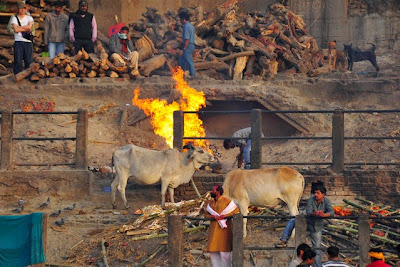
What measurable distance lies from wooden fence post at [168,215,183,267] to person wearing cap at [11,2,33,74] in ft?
38.3

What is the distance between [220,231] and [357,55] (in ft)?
47.7

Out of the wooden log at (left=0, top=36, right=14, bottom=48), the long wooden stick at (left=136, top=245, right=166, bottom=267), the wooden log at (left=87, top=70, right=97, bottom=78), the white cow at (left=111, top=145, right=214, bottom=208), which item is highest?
→ the wooden log at (left=0, top=36, right=14, bottom=48)

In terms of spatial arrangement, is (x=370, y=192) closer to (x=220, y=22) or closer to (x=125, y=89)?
(x=125, y=89)

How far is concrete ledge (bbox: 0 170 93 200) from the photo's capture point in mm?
20047

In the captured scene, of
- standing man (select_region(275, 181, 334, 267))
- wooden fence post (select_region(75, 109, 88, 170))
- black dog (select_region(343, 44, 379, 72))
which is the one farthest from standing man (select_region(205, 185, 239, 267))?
black dog (select_region(343, 44, 379, 72))

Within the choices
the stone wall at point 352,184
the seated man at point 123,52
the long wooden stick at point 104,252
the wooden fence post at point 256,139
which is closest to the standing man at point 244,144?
the wooden fence post at point 256,139

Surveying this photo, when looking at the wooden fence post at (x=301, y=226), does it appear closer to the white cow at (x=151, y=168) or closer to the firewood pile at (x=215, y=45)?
the white cow at (x=151, y=168)

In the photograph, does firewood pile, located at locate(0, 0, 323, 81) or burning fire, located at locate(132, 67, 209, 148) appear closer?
burning fire, located at locate(132, 67, 209, 148)

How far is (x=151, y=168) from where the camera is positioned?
19.6 metres

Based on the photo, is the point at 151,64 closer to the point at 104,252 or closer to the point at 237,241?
the point at 104,252

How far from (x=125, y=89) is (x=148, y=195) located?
19.3 ft

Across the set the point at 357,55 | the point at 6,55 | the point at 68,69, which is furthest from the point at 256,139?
the point at 6,55

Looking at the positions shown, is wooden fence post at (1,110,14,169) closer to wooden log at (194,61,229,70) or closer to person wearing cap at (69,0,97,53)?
person wearing cap at (69,0,97,53)

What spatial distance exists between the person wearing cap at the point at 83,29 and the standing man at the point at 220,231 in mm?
12572
